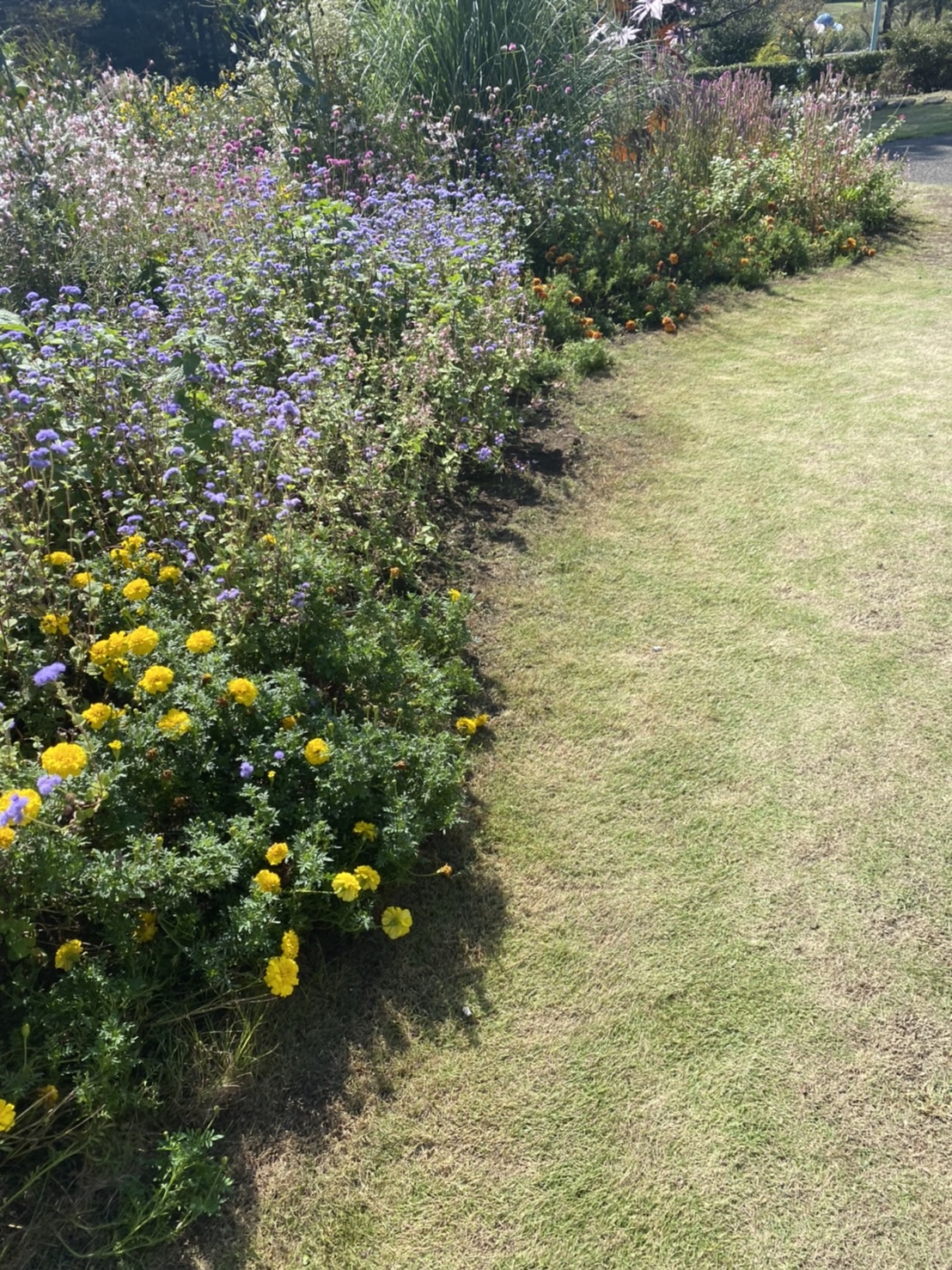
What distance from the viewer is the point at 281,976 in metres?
2.01

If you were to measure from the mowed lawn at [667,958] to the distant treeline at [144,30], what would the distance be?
2007 centimetres

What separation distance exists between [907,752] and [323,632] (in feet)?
6.22

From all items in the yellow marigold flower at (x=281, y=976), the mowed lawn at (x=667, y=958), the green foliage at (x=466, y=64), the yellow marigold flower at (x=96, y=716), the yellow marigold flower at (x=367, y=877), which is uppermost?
the green foliage at (x=466, y=64)

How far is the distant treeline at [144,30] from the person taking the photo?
62.2ft

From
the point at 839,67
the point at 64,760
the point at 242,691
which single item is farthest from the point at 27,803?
the point at 839,67

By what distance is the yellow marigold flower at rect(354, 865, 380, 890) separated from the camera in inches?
85.7

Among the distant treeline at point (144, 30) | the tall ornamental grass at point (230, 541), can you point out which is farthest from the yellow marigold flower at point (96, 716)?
the distant treeline at point (144, 30)

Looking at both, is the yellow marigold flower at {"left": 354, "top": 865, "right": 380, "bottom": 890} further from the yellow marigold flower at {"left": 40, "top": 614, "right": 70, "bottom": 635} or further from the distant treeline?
the distant treeline

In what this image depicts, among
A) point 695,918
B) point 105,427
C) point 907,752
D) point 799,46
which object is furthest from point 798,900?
point 799,46

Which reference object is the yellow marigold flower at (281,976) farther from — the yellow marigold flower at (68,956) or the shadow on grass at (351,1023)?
the yellow marigold flower at (68,956)

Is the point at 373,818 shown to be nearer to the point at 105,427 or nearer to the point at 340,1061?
the point at 340,1061

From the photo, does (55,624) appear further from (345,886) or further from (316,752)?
(345,886)

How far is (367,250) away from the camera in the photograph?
4.59m

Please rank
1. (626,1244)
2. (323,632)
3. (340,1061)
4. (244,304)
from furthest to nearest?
(244,304) < (323,632) < (340,1061) < (626,1244)
